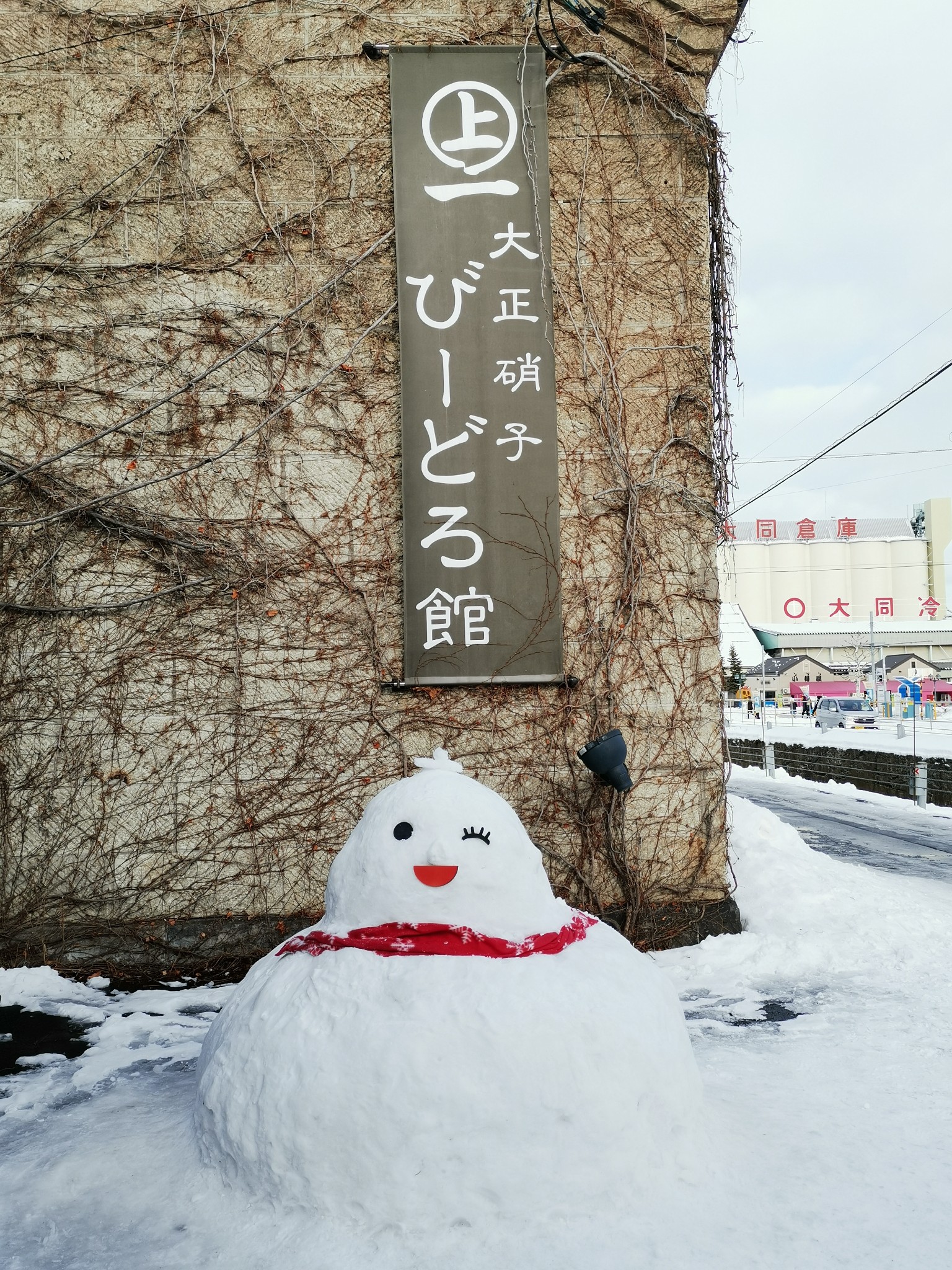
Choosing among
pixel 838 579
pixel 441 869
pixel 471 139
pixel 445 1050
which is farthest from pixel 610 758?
pixel 838 579

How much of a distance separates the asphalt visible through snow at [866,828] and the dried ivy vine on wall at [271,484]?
424 centimetres

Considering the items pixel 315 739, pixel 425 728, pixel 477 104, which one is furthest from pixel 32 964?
pixel 477 104

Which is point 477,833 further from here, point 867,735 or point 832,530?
point 832,530

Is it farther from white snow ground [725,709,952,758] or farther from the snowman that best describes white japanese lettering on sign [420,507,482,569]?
white snow ground [725,709,952,758]

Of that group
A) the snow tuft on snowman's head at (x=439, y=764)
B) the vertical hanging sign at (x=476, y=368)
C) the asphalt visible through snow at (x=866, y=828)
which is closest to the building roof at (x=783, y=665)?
the asphalt visible through snow at (x=866, y=828)

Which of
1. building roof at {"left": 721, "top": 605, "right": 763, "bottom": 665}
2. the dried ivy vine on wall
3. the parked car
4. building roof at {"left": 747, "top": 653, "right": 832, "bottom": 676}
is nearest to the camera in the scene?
the dried ivy vine on wall

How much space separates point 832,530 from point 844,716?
135 feet

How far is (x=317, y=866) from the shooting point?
544 centimetres

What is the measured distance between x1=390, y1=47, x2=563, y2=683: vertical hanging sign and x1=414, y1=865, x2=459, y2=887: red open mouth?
2702mm

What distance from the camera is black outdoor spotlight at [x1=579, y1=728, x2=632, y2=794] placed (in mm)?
5309

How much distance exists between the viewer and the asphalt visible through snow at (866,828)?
8.87 m

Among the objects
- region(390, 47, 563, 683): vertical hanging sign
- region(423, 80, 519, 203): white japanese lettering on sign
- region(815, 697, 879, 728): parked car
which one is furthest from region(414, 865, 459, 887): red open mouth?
region(815, 697, 879, 728): parked car

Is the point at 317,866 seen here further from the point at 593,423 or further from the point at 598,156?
the point at 598,156

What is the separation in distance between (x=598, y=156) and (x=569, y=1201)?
580 centimetres
